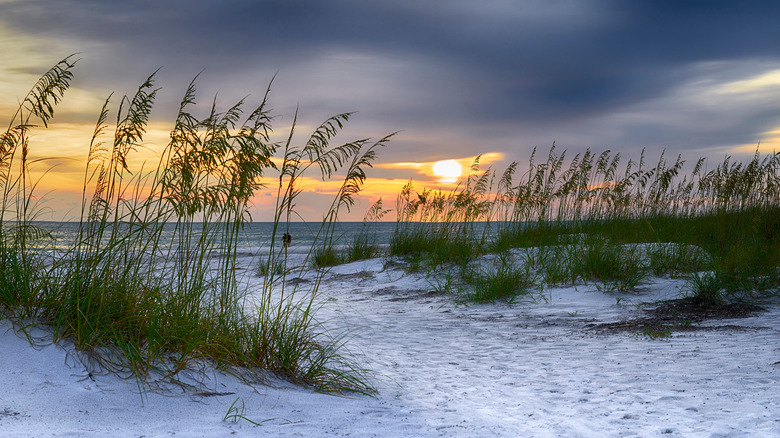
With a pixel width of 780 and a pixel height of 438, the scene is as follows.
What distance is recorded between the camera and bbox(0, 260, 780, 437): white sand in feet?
10.3

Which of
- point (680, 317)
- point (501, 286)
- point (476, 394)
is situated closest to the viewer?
point (476, 394)

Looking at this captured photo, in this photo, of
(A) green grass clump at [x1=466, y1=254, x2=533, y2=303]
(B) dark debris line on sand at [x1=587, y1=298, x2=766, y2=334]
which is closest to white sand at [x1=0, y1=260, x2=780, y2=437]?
(B) dark debris line on sand at [x1=587, y1=298, x2=766, y2=334]

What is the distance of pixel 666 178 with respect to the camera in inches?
417

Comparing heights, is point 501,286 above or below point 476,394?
above

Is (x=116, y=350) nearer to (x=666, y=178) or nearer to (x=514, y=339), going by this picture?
(x=514, y=339)

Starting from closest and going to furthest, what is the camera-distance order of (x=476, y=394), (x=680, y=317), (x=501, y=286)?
1. (x=476, y=394)
2. (x=680, y=317)
3. (x=501, y=286)

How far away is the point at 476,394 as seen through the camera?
396 centimetres

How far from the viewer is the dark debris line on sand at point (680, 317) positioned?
584cm

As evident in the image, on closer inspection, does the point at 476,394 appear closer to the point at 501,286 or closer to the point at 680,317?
the point at 680,317

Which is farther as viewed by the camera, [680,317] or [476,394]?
[680,317]

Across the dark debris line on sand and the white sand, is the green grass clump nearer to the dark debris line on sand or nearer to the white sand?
the dark debris line on sand

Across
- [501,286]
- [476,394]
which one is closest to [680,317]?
[501,286]

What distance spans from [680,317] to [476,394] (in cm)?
363

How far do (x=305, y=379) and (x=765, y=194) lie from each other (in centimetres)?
1044
